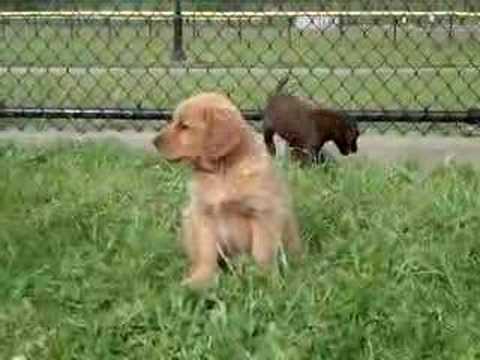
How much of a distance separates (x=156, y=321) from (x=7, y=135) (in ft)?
9.39

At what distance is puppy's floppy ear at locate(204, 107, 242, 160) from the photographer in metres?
3.58

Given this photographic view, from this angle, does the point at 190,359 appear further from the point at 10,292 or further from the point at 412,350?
the point at 10,292

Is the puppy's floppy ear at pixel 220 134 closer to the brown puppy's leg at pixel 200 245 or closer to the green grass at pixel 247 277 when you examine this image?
the brown puppy's leg at pixel 200 245

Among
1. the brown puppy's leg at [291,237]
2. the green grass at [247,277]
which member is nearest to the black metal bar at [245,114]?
the green grass at [247,277]

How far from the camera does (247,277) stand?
11.1ft

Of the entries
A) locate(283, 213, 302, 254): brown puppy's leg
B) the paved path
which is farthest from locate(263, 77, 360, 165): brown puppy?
locate(283, 213, 302, 254): brown puppy's leg

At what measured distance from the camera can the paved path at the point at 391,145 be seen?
5.34 m

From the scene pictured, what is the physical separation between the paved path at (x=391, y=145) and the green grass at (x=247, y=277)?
429 mm

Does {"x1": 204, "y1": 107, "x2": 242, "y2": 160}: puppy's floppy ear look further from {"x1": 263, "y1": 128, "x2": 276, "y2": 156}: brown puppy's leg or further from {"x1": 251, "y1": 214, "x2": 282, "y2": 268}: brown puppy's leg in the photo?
{"x1": 263, "y1": 128, "x2": 276, "y2": 156}: brown puppy's leg

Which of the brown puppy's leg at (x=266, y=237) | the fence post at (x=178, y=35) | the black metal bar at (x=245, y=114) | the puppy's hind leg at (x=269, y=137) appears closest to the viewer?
the brown puppy's leg at (x=266, y=237)

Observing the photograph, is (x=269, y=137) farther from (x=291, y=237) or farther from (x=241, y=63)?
(x=241, y=63)

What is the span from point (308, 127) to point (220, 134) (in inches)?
64.8

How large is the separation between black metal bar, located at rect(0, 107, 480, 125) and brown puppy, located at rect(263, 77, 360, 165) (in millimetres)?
327

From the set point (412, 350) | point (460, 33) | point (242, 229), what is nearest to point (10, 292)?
point (242, 229)
